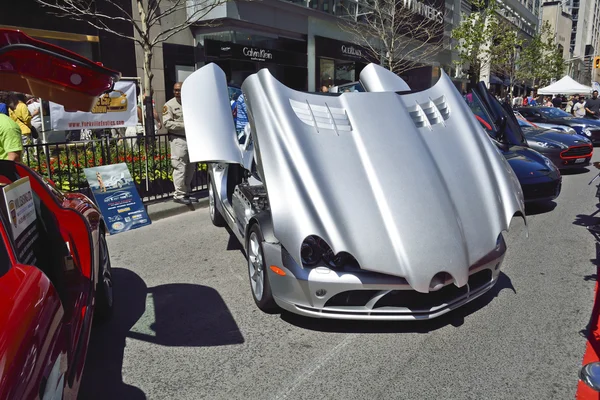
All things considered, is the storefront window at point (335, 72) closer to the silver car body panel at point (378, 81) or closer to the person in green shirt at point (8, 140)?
the silver car body panel at point (378, 81)

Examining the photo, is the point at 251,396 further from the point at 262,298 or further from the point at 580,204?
the point at 580,204

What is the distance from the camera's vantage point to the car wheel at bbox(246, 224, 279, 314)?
3.79 metres

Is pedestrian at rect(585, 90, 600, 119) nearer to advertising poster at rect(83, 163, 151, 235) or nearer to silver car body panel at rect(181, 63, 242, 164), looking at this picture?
silver car body panel at rect(181, 63, 242, 164)

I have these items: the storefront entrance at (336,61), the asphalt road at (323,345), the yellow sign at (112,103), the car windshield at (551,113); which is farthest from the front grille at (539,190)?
the storefront entrance at (336,61)

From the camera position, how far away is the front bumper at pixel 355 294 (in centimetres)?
328

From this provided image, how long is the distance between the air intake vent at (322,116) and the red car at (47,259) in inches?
58.9

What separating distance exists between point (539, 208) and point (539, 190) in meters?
0.64

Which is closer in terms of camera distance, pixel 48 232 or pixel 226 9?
pixel 48 232

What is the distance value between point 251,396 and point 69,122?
21.0 feet

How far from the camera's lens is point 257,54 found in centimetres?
1819

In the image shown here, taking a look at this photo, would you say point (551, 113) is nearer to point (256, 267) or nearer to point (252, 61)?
point (252, 61)

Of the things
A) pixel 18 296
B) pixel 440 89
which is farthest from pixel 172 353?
pixel 440 89

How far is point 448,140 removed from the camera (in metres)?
4.15

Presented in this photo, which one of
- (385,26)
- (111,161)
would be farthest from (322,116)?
(385,26)
